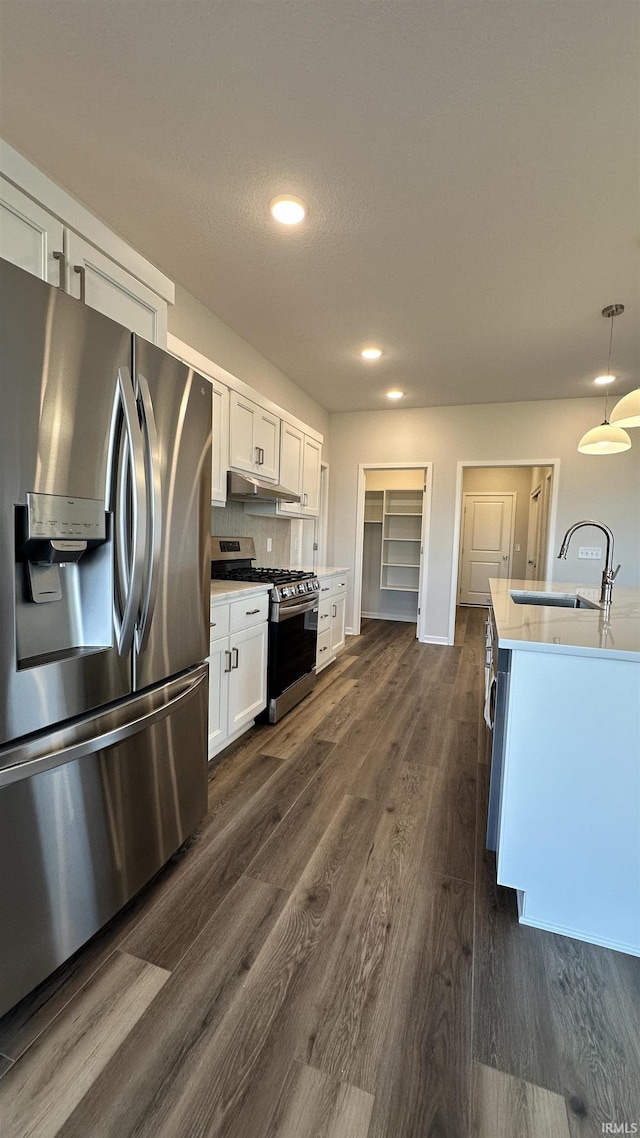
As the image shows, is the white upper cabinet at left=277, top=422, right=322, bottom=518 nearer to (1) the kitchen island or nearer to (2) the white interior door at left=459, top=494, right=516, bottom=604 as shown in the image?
(1) the kitchen island

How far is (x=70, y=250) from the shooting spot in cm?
134

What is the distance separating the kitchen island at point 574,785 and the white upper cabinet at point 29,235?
175 cm

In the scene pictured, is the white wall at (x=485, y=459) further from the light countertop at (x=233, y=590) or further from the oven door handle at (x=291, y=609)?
the light countertop at (x=233, y=590)

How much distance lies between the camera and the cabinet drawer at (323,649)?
3.76 m

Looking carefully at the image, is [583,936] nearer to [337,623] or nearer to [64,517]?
[64,517]

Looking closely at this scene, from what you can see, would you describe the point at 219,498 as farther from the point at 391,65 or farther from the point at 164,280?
the point at 391,65

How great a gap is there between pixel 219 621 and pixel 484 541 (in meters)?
6.71

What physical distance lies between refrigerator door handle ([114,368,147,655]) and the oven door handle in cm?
145

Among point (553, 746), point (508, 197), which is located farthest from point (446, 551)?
point (553, 746)

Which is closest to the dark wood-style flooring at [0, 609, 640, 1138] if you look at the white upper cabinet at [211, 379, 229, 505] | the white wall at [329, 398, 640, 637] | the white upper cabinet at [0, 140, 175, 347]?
the white upper cabinet at [211, 379, 229, 505]

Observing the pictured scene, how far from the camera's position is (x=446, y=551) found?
204 inches

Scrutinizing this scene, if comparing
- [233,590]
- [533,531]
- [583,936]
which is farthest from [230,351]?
[533,531]

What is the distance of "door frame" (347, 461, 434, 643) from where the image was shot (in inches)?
204

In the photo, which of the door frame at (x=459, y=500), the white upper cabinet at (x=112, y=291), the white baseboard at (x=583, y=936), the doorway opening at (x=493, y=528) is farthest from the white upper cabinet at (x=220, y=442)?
the doorway opening at (x=493, y=528)
